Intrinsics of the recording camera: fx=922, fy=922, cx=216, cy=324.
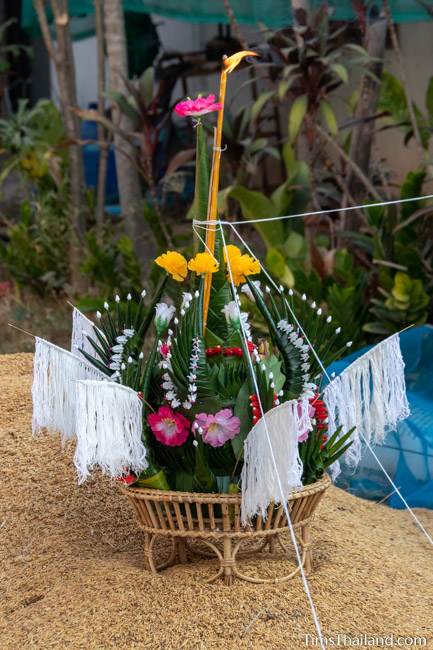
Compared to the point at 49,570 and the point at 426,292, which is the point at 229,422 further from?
the point at 426,292

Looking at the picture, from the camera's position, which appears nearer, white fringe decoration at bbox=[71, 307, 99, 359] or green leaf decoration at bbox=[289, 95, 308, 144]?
white fringe decoration at bbox=[71, 307, 99, 359]

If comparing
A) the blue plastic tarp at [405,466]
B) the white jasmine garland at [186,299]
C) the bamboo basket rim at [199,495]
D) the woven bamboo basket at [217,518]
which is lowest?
the blue plastic tarp at [405,466]

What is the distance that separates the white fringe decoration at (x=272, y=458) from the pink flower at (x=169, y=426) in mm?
214

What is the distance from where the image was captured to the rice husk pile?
88.4 inches

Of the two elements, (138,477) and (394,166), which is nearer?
(138,477)

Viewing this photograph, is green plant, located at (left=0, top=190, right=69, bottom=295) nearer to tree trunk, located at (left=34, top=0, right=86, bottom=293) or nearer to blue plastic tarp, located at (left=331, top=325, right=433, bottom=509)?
tree trunk, located at (left=34, top=0, right=86, bottom=293)

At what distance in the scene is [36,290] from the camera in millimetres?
7246

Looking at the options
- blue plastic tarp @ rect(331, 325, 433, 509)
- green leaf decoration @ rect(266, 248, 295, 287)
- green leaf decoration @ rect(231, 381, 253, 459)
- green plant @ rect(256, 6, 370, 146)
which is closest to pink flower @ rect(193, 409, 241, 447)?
green leaf decoration @ rect(231, 381, 253, 459)

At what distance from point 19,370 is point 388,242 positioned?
215cm

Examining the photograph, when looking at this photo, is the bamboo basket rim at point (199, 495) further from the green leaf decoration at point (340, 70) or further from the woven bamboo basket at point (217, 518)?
the green leaf decoration at point (340, 70)

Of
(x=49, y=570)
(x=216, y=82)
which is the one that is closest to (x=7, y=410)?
(x=49, y=570)

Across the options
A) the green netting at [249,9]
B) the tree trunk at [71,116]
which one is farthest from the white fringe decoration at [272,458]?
the tree trunk at [71,116]

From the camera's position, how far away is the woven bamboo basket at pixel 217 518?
2.35 meters

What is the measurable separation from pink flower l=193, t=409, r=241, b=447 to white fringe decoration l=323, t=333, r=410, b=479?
1.10 feet
